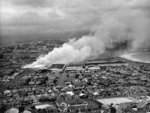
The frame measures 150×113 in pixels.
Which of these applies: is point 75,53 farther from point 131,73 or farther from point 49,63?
point 131,73

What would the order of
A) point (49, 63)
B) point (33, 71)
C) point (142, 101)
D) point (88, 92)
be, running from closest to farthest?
point (142, 101) < point (88, 92) < point (33, 71) < point (49, 63)

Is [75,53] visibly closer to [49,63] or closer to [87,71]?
[49,63]

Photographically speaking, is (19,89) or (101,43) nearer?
(19,89)

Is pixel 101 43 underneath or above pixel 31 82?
above

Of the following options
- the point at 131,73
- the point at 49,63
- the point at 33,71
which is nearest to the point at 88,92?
the point at 131,73

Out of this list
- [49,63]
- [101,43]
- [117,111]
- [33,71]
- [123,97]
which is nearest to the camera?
[117,111]

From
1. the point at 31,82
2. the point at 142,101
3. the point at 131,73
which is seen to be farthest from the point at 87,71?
the point at 142,101
